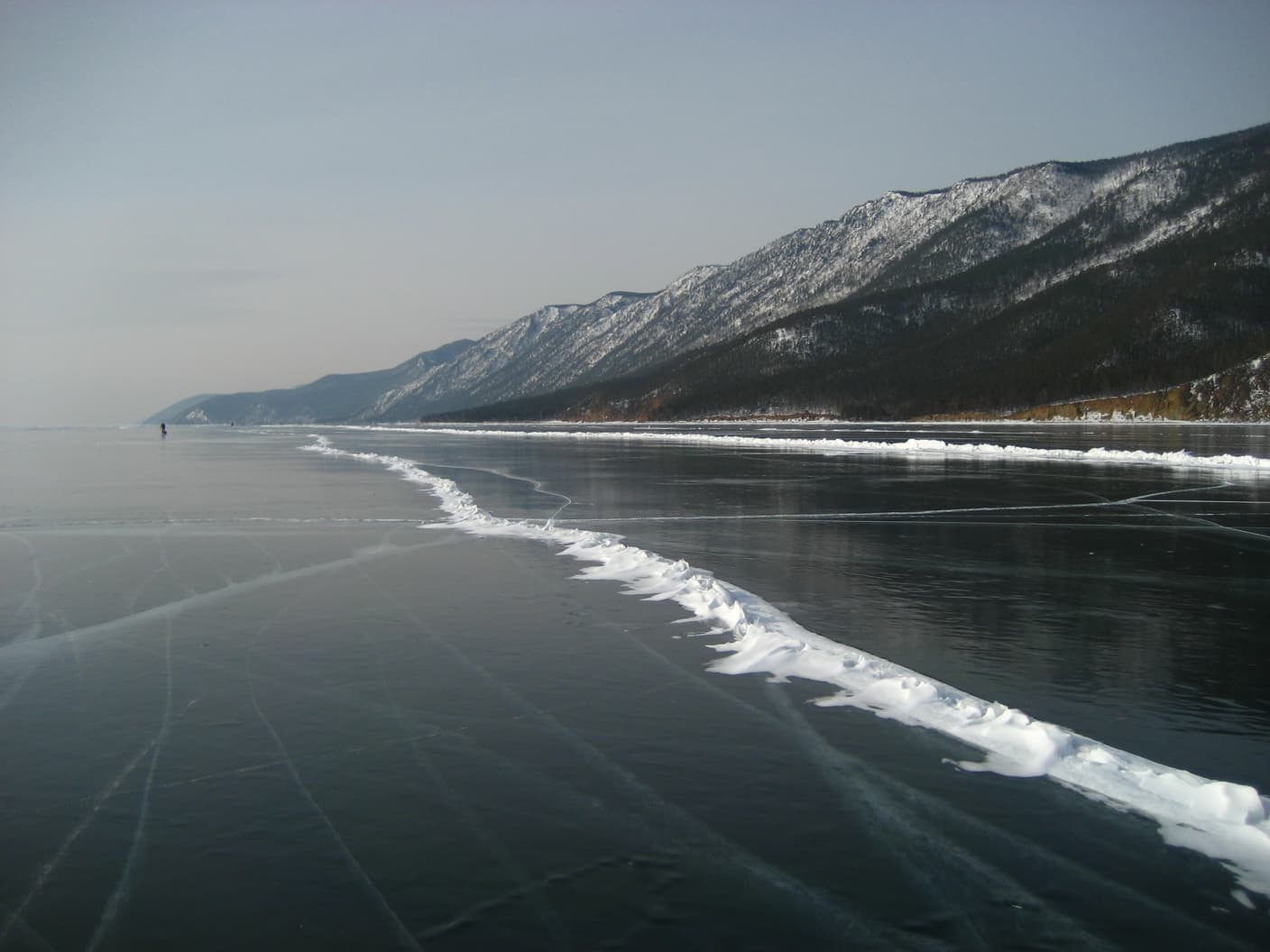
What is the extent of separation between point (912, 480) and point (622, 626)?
24004 millimetres

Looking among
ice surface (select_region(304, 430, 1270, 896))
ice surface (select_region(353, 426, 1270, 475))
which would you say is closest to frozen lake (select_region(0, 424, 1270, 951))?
ice surface (select_region(304, 430, 1270, 896))

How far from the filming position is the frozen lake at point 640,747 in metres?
5.16

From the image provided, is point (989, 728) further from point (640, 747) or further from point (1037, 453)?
point (1037, 453)

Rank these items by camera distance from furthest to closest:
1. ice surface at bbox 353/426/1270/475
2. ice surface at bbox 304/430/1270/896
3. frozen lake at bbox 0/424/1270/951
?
ice surface at bbox 353/426/1270/475 < ice surface at bbox 304/430/1270/896 < frozen lake at bbox 0/424/1270/951

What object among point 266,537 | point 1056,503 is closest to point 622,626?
point 266,537

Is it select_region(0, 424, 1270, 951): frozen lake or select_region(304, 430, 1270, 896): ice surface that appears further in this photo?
select_region(304, 430, 1270, 896): ice surface

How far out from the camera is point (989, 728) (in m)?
7.74

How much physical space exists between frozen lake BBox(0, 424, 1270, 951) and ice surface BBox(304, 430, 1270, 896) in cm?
4

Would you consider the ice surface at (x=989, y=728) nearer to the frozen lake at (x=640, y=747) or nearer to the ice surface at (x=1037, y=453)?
the frozen lake at (x=640, y=747)

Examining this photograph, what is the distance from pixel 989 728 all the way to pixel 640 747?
2.68m

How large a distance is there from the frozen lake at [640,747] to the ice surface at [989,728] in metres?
0.04

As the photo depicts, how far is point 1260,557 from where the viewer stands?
53.8 ft

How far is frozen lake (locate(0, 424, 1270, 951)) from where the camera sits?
16.9 feet

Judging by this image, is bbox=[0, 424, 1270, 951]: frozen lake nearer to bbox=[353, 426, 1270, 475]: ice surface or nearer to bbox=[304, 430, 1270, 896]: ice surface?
bbox=[304, 430, 1270, 896]: ice surface
